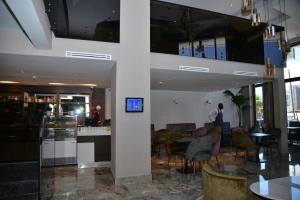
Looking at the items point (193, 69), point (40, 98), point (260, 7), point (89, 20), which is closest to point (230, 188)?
Result: point (193, 69)

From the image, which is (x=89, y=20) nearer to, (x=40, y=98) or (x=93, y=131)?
(x=93, y=131)

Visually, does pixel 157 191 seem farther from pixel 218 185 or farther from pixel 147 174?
pixel 218 185

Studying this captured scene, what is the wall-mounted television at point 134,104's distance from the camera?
447 cm

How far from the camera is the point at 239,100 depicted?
9930 millimetres

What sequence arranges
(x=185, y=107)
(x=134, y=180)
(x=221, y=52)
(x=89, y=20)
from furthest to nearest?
(x=185, y=107), (x=221, y=52), (x=89, y=20), (x=134, y=180)

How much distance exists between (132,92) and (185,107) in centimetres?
589

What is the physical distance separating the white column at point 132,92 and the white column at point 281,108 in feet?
17.5

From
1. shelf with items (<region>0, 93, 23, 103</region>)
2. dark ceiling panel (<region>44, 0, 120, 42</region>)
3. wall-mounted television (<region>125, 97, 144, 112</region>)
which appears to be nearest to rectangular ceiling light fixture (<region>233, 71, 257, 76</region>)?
wall-mounted television (<region>125, 97, 144, 112</region>)

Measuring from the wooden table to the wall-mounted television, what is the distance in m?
2.79

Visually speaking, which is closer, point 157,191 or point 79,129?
point 157,191

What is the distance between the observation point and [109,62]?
461 centimetres

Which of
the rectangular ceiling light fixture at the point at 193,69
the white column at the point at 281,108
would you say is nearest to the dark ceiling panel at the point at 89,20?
the rectangular ceiling light fixture at the point at 193,69


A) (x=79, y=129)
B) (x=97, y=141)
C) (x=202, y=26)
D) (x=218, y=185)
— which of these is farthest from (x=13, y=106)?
(x=218, y=185)

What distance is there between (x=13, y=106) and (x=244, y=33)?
864 cm
